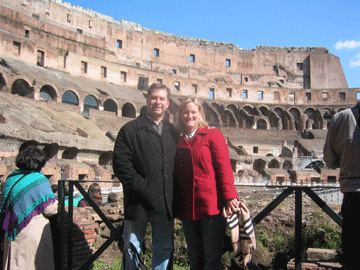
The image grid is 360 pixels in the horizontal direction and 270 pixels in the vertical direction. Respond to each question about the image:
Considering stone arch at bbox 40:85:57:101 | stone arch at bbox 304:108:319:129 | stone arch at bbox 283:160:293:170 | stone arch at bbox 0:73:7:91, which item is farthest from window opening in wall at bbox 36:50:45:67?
stone arch at bbox 304:108:319:129

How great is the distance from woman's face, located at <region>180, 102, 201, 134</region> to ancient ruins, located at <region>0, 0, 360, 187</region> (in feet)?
30.8

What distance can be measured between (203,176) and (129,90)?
1335 inches

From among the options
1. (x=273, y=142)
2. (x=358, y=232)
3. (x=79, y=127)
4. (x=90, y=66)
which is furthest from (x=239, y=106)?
(x=358, y=232)

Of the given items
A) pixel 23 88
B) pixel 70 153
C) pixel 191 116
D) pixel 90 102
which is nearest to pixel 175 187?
pixel 191 116

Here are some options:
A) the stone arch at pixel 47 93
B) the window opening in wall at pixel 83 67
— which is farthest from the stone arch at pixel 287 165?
the window opening in wall at pixel 83 67

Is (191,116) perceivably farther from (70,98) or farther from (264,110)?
(264,110)

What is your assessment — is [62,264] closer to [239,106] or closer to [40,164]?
[40,164]

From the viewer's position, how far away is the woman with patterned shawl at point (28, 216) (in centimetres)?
296

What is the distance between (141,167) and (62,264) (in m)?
1.78

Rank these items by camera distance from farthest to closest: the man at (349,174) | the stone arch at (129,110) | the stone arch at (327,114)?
the stone arch at (327,114) < the stone arch at (129,110) < the man at (349,174)

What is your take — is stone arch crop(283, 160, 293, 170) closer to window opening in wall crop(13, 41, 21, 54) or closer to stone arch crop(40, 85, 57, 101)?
stone arch crop(40, 85, 57, 101)

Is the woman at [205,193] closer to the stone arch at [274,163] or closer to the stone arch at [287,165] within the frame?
the stone arch at [274,163]

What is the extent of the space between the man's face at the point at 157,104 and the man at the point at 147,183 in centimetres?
10

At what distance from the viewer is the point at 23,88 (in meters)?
25.3
